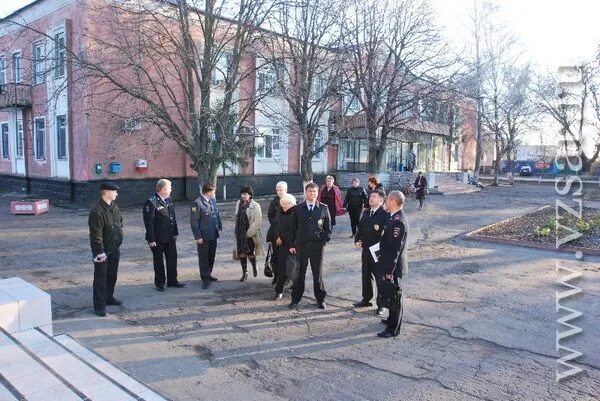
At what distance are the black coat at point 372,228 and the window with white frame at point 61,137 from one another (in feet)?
56.2

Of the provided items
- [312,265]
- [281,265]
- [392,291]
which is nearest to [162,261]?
[281,265]

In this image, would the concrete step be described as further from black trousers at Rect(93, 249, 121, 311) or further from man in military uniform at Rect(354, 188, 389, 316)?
man in military uniform at Rect(354, 188, 389, 316)

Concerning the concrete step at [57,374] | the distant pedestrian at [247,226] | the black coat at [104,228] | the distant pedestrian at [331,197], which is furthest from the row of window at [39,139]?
the concrete step at [57,374]

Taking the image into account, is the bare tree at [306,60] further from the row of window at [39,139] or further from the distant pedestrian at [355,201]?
the row of window at [39,139]

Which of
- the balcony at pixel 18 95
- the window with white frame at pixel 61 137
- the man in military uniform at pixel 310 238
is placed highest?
the balcony at pixel 18 95

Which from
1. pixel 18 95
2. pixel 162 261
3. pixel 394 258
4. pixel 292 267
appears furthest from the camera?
pixel 18 95

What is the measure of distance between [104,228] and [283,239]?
2.37m

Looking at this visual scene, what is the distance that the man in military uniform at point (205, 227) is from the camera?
7180 mm

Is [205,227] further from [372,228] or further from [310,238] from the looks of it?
[372,228]

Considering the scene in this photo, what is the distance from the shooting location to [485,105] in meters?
35.3

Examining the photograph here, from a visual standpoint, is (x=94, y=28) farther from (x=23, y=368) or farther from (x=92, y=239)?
(x=23, y=368)

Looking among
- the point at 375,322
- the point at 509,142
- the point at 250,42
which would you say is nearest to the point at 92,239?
the point at 375,322

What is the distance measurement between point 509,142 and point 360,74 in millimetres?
22981

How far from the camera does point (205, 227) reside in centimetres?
725
